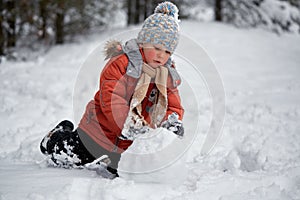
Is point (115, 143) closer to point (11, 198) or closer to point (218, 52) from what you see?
point (11, 198)

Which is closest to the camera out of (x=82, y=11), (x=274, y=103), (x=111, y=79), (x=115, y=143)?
(x=111, y=79)

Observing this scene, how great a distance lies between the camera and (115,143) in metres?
2.35

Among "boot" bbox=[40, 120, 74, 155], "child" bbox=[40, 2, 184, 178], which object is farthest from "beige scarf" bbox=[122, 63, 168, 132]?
"boot" bbox=[40, 120, 74, 155]

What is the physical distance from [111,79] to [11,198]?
0.94 metres

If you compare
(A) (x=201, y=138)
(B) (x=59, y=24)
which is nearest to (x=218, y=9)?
(B) (x=59, y=24)

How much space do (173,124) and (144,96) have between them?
28 centimetres

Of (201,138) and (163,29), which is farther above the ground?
(163,29)

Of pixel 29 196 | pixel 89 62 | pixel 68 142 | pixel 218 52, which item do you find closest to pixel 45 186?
pixel 29 196

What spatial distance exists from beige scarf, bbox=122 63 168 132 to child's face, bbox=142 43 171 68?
0.04 metres

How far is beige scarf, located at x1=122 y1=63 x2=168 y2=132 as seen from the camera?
214 cm

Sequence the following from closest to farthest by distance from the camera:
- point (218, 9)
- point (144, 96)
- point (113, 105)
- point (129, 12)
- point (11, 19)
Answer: point (113, 105), point (144, 96), point (11, 19), point (218, 9), point (129, 12)

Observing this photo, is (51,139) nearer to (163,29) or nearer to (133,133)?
(133,133)

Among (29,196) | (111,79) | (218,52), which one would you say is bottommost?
(218,52)

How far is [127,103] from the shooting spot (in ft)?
7.25
